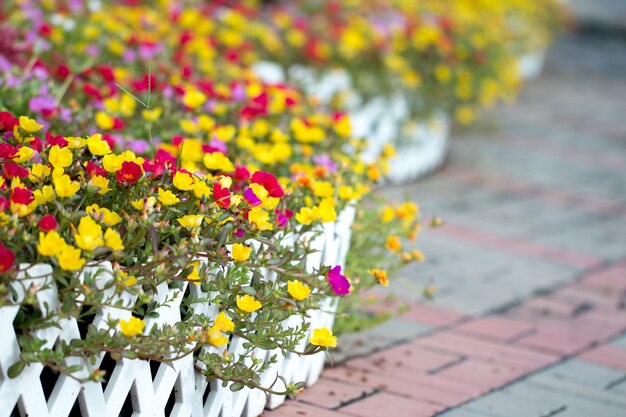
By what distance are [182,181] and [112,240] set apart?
0.78ft

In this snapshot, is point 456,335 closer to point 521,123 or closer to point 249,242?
point 249,242

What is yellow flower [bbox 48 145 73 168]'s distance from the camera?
206cm

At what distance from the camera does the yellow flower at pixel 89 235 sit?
1.80 m

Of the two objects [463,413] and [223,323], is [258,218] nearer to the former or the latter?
[223,323]

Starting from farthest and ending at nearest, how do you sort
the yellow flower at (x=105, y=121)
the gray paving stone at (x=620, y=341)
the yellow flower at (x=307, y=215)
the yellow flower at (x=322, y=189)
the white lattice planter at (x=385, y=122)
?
the white lattice planter at (x=385, y=122) → the gray paving stone at (x=620, y=341) → the yellow flower at (x=105, y=121) → the yellow flower at (x=322, y=189) → the yellow flower at (x=307, y=215)

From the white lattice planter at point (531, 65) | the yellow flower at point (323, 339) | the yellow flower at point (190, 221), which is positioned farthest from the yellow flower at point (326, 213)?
the white lattice planter at point (531, 65)

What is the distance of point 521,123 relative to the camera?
7.67 meters

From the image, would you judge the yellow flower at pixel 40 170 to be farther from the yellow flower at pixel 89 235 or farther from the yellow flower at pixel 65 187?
the yellow flower at pixel 89 235

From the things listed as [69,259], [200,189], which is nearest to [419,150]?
[200,189]

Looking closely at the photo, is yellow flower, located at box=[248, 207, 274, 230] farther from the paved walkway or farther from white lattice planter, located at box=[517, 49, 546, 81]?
white lattice planter, located at box=[517, 49, 546, 81]

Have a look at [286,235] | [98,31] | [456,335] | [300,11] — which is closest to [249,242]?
[286,235]

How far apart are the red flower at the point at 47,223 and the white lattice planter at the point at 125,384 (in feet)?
0.23

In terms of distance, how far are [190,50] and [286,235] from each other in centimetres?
215

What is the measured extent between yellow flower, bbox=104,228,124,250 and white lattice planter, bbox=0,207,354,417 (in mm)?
43
